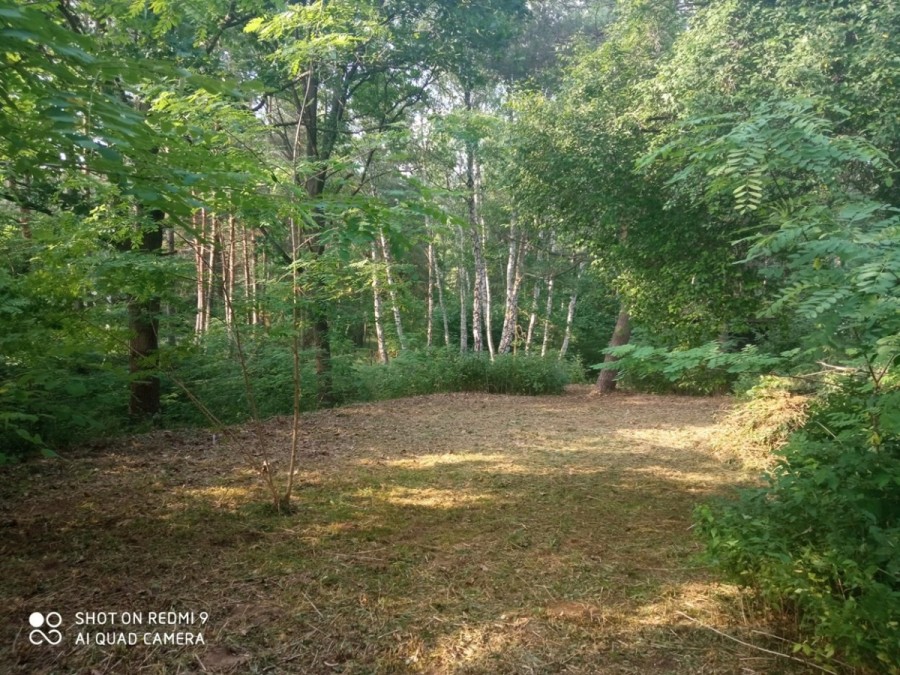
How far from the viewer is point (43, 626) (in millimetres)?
2150

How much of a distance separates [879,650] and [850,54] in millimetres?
5602

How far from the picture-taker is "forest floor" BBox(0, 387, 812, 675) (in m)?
2.09

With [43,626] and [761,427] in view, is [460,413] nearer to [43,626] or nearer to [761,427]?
[761,427]

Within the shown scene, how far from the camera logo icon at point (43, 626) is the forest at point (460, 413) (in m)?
0.06

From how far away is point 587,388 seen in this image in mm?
12500

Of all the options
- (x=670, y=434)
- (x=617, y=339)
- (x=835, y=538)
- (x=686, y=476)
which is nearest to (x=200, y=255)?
(x=835, y=538)

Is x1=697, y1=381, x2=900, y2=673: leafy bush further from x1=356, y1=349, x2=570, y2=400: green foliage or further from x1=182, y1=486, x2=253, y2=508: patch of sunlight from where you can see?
x1=356, y1=349, x2=570, y2=400: green foliage

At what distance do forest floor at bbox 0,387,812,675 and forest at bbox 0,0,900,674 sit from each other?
0.07ft

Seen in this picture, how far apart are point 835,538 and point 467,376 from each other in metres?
9.20

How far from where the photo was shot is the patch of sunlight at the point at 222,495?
377 centimetres

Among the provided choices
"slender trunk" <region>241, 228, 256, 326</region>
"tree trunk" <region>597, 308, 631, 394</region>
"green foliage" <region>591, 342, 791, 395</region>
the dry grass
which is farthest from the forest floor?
"tree trunk" <region>597, 308, 631, 394</region>

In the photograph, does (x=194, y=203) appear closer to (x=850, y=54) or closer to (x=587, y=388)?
(x=850, y=54)

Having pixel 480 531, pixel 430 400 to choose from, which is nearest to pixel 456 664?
pixel 480 531

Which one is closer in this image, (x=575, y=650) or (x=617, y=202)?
(x=575, y=650)
